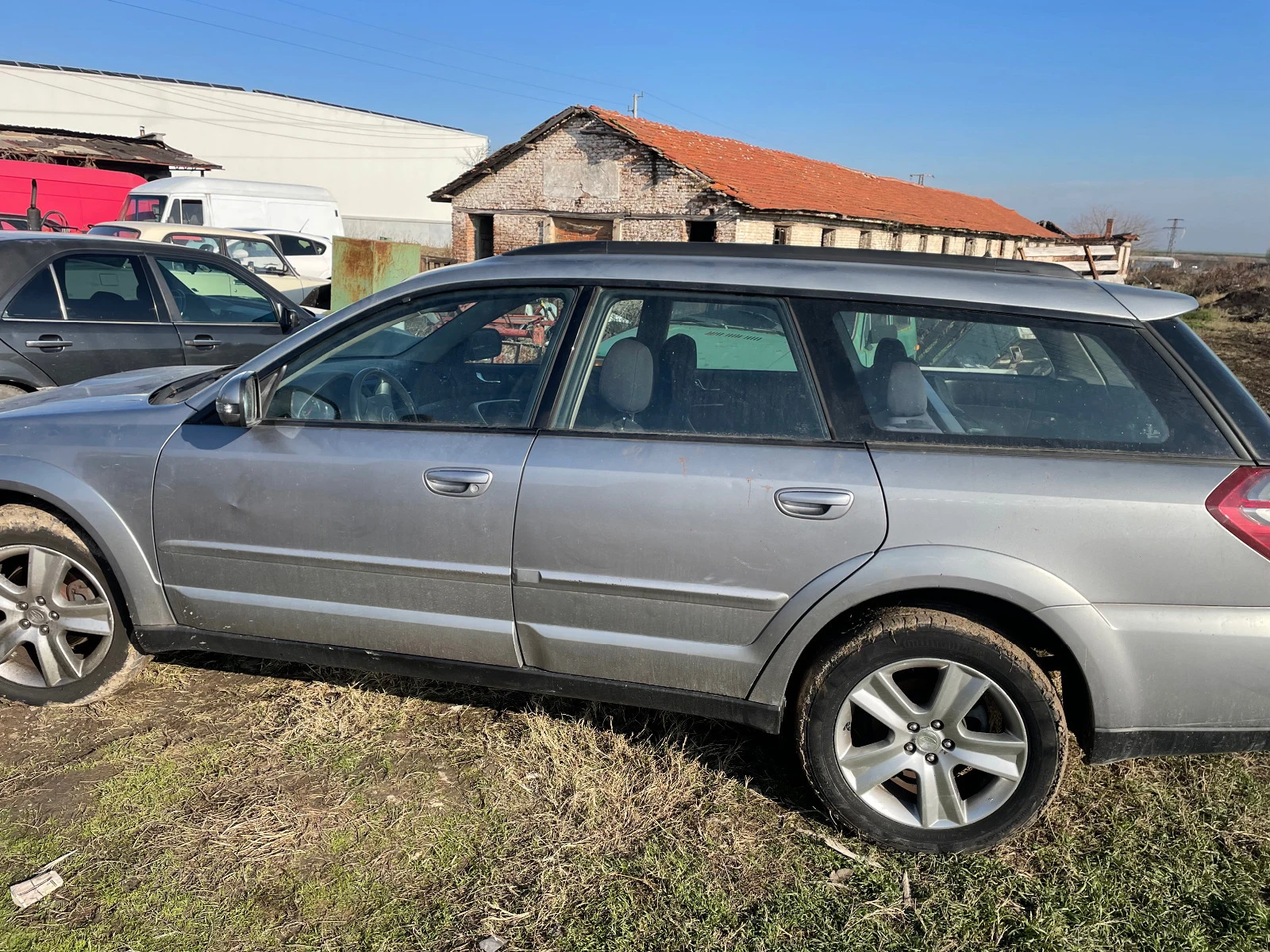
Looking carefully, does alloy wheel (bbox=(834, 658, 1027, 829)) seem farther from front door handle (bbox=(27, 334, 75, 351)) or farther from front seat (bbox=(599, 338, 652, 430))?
front door handle (bbox=(27, 334, 75, 351))

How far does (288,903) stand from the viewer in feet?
8.05

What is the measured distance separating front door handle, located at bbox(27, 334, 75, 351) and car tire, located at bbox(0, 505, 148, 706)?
2.69 metres

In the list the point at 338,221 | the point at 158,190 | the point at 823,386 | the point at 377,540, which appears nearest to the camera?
the point at 823,386

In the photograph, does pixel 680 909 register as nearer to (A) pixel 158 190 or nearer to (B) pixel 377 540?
(B) pixel 377 540

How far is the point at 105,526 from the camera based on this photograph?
3.19m

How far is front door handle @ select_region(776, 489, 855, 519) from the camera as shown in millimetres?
2561

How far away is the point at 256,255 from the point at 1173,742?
1327 centimetres

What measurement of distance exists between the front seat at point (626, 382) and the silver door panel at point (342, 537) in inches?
12.6

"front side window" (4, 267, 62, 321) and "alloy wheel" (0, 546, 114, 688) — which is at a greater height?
"front side window" (4, 267, 62, 321)

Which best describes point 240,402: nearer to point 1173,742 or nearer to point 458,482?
point 458,482

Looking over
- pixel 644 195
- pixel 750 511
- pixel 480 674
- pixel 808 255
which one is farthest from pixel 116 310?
pixel 644 195

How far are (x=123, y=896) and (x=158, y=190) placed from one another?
60.4 feet

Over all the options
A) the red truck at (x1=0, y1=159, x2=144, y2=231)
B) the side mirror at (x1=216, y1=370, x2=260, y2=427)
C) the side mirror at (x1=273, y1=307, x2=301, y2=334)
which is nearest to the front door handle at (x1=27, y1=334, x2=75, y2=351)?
the side mirror at (x1=273, y1=307, x2=301, y2=334)

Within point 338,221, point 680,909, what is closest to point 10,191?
point 338,221
